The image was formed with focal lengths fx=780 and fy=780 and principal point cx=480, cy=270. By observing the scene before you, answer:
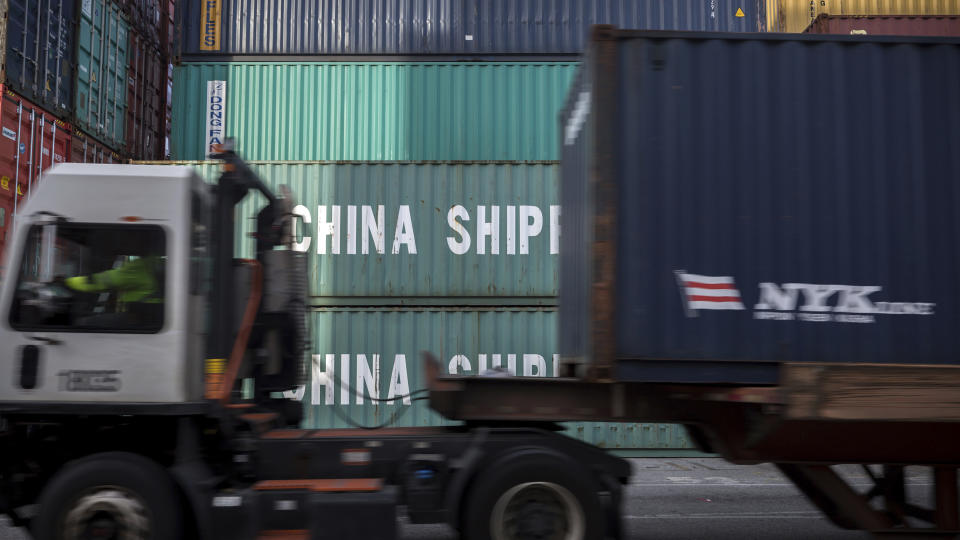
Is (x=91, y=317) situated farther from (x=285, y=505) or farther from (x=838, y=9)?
(x=838, y=9)

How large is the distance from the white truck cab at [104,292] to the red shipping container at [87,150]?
334 inches

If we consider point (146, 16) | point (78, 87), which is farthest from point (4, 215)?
point (146, 16)

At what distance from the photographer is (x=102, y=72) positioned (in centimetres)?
1421

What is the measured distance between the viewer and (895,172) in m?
5.36

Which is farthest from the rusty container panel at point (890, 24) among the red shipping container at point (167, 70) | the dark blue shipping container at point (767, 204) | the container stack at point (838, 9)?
the red shipping container at point (167, 70)

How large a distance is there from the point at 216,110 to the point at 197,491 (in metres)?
11.9

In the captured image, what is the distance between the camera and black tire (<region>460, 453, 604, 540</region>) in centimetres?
528

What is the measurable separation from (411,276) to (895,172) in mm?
9005

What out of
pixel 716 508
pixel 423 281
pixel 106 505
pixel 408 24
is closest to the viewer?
pixel 106 505

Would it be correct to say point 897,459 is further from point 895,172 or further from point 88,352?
point 88,352

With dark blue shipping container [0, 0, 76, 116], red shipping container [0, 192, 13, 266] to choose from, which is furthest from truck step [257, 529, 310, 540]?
dark blue shipping container [0, 0, 76, 116]

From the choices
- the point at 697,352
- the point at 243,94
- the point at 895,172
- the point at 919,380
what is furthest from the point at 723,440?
the point at 243,94

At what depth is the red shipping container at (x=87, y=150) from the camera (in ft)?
42.4

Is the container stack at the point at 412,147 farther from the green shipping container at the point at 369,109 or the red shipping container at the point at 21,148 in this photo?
the red shipping container at the point at 21,148
